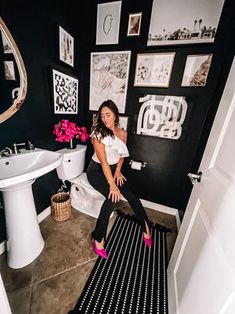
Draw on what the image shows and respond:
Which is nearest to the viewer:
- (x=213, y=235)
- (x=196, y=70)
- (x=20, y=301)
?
(x=213, y=235)

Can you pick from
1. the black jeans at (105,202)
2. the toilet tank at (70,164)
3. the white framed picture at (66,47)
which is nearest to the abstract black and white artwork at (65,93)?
the white framed picture at (66,47)

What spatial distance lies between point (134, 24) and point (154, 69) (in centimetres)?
48

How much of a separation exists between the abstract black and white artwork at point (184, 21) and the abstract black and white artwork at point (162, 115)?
518mm

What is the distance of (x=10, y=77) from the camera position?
106 cm

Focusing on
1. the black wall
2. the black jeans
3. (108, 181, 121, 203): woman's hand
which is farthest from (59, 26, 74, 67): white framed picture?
(108, 181, 121, 203): woman's hand

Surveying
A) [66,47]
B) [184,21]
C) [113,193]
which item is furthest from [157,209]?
[66,47]

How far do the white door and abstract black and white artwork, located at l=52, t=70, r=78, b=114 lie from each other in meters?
1.43

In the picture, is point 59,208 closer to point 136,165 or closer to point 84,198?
point 84,198

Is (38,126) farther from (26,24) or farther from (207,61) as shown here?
(207,61)

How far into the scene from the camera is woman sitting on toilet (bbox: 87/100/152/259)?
1248 mm

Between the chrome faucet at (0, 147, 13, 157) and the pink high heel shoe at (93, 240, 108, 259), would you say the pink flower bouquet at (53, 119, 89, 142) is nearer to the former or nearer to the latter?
the chrome faucet at (0, 147, 13, 157)

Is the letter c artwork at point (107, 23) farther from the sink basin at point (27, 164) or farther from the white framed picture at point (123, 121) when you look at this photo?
the sink basin at point (27, 164)

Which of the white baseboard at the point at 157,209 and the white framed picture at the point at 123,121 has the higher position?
the white framed picture at the point at 123,121

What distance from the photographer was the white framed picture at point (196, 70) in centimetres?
Result: 132
